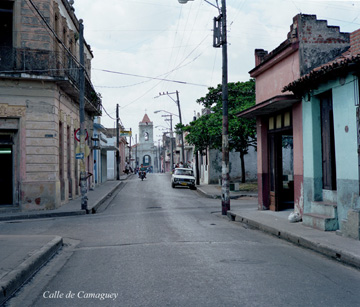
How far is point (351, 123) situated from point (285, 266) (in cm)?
456

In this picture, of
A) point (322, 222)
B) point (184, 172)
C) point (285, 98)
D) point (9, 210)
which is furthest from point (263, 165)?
point (184, 172)

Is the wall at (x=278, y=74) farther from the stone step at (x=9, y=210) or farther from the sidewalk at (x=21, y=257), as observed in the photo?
the stone step at (x=9, y=210)

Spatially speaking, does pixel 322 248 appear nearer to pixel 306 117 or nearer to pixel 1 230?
pixel 306 117

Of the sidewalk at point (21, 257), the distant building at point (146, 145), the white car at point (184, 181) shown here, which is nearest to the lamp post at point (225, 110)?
the sidewalk at point (21, 257)

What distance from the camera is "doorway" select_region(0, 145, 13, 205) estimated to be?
18.1 meters

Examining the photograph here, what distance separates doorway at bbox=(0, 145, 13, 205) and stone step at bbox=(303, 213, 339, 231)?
1254 centimetres

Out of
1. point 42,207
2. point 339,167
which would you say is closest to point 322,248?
point 339,167

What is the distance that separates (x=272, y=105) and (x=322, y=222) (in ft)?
14.8

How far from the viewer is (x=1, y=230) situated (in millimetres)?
12836

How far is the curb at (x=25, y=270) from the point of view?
18.3 ft

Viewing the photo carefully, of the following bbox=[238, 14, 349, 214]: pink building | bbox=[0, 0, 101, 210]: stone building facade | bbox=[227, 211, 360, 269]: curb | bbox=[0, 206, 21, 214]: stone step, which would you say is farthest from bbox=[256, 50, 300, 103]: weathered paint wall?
bbox=[0, 206, 21, 214]: stone step

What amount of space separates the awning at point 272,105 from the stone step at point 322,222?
3584 mm

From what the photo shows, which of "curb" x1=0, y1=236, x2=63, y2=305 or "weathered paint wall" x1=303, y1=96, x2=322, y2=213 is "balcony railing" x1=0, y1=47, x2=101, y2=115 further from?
"weathered paint wall" x1=303, y1=96, x2=322, y2=213

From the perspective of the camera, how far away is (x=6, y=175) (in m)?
18.2
